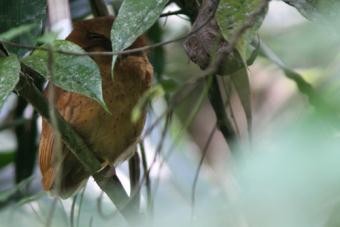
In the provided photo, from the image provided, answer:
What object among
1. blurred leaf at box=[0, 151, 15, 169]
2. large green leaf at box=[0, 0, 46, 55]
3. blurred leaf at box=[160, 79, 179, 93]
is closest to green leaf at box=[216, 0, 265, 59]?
large green leaf at box=[0, 0, 46, 55]

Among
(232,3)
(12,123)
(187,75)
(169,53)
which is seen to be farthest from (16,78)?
(169,53)

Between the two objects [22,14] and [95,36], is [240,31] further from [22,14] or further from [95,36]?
[95,36]

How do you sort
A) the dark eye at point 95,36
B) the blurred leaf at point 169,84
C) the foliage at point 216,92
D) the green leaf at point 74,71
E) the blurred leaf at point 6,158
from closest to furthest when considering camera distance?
the foliage at point 216,92
the green leaf at point 74,71
the dark eye at point 95,36
the blurred leaf at point 169,84
the blurred leaf at point 6,158

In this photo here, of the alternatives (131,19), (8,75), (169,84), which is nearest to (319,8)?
(131,19)

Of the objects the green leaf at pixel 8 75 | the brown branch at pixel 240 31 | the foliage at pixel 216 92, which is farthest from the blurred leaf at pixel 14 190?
the brown branch at pixel 240 31

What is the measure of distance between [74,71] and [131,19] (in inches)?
4.2

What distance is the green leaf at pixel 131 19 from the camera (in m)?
0.99

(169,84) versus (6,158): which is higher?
(169,84)

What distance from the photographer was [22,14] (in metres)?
1.22

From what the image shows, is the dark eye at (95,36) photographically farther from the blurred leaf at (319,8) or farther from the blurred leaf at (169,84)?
the blurred leaf at (319,8)

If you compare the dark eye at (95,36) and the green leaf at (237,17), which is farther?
the dark eye at (95,36)

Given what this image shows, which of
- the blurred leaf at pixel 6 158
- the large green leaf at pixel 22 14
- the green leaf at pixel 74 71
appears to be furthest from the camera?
the blurred leaf at pixel 6 158

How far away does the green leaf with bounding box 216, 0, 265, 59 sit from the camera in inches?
36.7

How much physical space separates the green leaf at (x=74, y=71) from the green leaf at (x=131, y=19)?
0.05 meters
